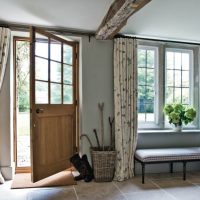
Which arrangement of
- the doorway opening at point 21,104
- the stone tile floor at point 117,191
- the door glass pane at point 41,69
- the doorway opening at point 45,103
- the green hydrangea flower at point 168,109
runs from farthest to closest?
the green hydrangea flower at point 168,109, the doorway opening at point 21,104, the door glass pane at point 41,69, the doorway opening at point 45,103, the stone tile floor at point 117,191

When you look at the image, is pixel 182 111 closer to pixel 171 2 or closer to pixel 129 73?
pixel 129 73

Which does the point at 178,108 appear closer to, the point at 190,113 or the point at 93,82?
the point at 190,113

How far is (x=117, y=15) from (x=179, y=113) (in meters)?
2.15

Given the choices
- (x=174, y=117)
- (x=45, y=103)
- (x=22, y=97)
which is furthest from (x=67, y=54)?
(x=174, y=117)

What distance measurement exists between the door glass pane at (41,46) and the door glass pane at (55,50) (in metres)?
0.10

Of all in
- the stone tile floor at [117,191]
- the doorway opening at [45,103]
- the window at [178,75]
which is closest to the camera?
the stone tile floor at [117,191]

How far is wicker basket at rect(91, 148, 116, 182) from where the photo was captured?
3.49 metres

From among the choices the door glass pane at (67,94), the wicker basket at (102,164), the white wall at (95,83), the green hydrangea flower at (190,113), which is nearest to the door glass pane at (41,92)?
the door glass pane at (67,94)

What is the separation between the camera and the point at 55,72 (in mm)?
3605

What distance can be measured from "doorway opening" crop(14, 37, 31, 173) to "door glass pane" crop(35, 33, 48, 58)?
68 centimetres

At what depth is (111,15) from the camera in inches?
110

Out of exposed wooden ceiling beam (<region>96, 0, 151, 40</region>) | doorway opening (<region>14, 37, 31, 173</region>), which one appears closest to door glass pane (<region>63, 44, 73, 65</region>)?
exposed wooden ceiling beam (<region>96, 0, 151, 40</region>)

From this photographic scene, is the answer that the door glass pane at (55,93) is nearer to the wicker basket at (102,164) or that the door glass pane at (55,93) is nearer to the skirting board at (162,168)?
the wicker basket at (102,164)

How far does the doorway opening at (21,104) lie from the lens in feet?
12.9
